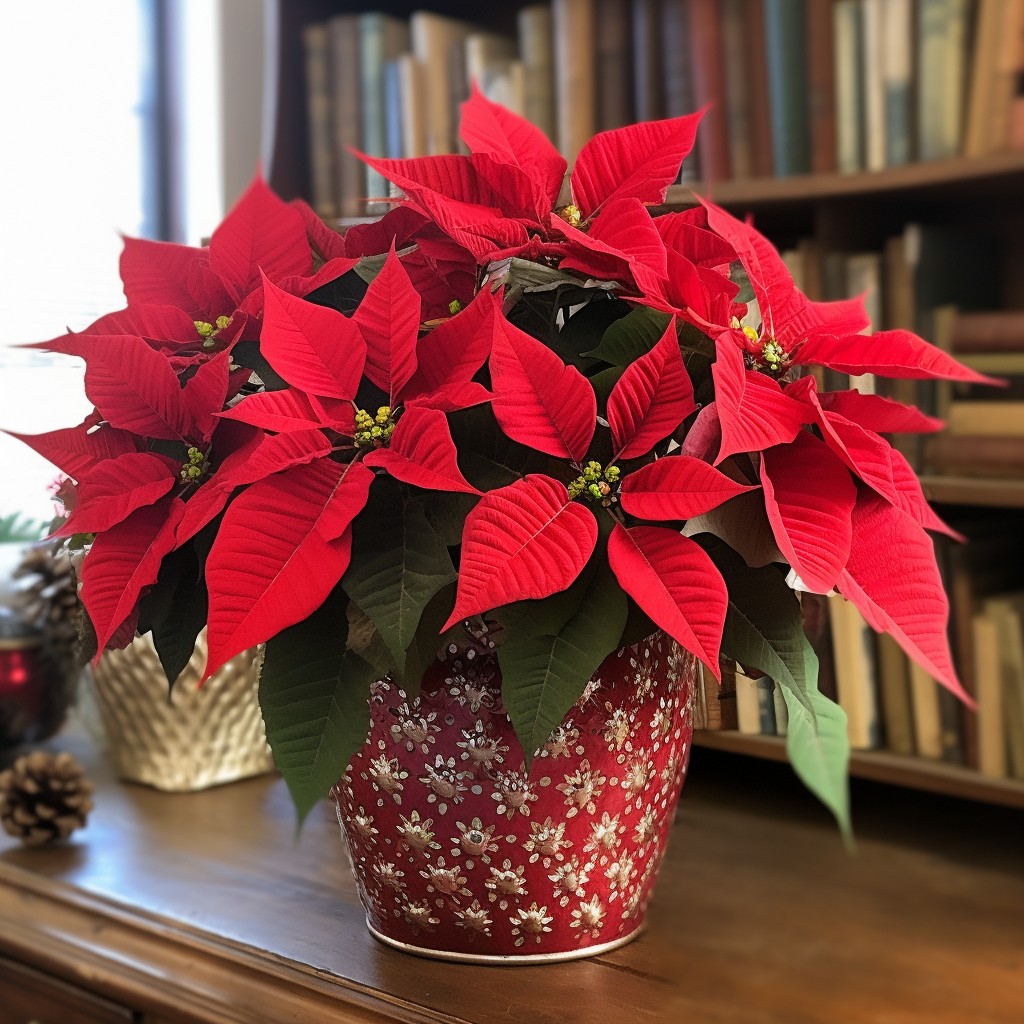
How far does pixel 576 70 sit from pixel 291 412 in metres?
0.93

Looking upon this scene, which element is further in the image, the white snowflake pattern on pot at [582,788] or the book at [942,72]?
the book at [942,72]

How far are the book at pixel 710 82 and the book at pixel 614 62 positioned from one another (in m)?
0.08

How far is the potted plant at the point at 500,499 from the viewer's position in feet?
1.29

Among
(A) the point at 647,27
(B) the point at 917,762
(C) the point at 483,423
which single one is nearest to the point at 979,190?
(A) the point at 647,27

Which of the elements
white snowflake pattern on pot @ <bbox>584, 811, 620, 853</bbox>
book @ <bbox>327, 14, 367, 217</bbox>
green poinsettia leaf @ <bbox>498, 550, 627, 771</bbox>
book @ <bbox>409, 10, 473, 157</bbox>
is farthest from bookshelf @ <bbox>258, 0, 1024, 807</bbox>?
green poinsettia leaf @ <bbox>498, 550, 627, 771</bbox>

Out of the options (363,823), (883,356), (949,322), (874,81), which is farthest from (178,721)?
(874,81)

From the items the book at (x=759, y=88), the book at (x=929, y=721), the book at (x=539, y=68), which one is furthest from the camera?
the book at (x=539, y=68)

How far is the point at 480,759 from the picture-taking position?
0.47 metres

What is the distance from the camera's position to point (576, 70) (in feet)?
4.05

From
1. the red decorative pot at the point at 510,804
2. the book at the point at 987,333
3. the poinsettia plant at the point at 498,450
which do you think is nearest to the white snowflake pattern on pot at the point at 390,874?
the red decorative pot at the point at 510,804

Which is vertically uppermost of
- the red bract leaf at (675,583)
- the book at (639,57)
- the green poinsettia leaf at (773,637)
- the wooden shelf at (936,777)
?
the book at (639,57)

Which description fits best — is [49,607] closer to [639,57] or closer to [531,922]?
[531,922]

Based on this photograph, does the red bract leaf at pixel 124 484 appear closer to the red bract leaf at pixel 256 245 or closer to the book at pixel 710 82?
the red bract leaf at pixel 256 245

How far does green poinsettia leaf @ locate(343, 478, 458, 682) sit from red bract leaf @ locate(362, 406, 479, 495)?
17 mm
